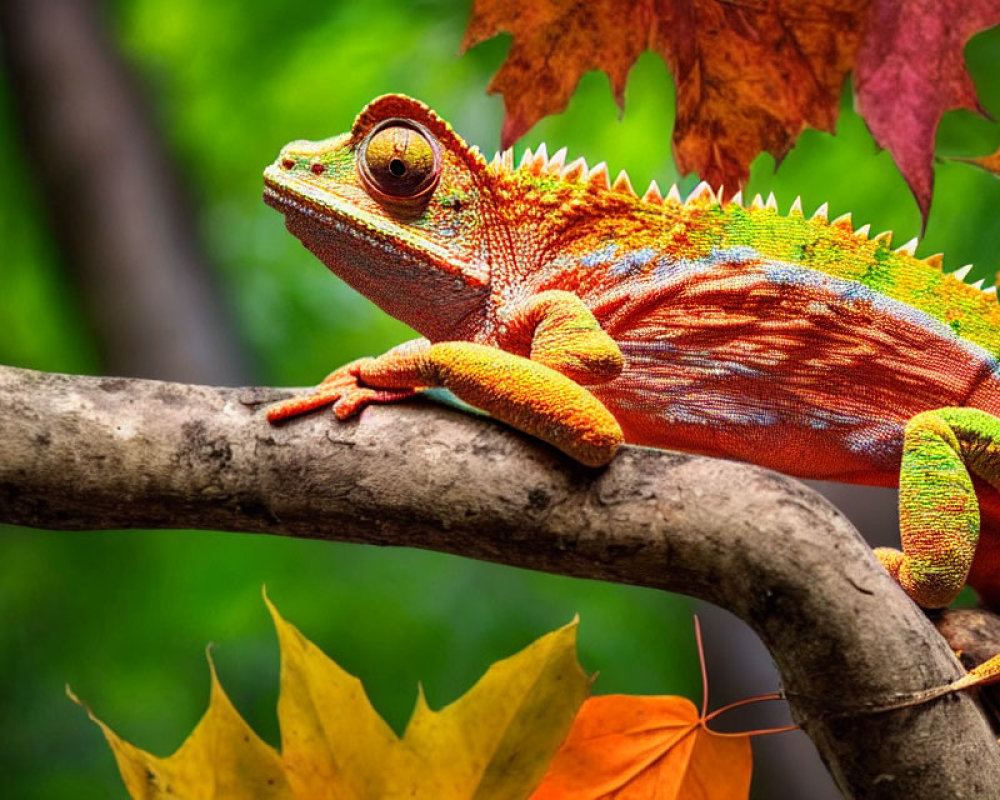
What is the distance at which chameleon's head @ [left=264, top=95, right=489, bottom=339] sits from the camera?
116 centimetres

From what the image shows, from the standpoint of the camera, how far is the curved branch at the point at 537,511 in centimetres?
91

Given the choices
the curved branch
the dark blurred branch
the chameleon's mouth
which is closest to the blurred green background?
the dark blurred branch

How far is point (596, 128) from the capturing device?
6.98ft

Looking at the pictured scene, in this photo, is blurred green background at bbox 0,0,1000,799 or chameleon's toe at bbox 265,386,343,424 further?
blurred green background at bbox 0,0,1000,799

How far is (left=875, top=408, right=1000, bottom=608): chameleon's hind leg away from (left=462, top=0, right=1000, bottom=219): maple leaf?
432 millimetres

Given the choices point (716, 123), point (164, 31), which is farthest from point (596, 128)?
point (164, 31)

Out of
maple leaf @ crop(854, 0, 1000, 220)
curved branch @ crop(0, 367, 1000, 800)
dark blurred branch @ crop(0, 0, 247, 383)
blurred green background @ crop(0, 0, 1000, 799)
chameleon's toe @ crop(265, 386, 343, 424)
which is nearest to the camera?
curved branch @ crop(0, 367, 1000, 800)

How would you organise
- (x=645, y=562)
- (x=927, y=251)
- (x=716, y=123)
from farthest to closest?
(x=927, y=251) < (x=716, y=123) < (x=645, y=562)

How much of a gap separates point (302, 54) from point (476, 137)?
1.87ft

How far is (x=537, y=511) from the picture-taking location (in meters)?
0.96

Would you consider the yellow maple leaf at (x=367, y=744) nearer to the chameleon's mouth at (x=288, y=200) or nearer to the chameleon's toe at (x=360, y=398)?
the chameleon's toe at (x=360, y=398)

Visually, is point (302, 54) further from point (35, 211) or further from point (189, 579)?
point (189, 579)

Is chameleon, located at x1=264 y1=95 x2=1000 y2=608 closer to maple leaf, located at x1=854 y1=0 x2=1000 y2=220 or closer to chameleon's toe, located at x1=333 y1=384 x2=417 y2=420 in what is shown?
chameleon's toe, located at x1=333 y1=384 x2=417 y2=420

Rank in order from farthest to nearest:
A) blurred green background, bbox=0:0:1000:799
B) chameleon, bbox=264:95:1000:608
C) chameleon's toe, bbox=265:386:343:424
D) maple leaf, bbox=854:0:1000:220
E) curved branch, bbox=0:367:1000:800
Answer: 1. blurred green background, bbox=0:0:1000:799
2. maple leaf, bbox=854:0:1000:220
3. chameleon, bbox=264:95:1000:608
4. chameleon's toe, bbox=265:386:343:424
5. curved branch, bbox=0:367:1000:800
